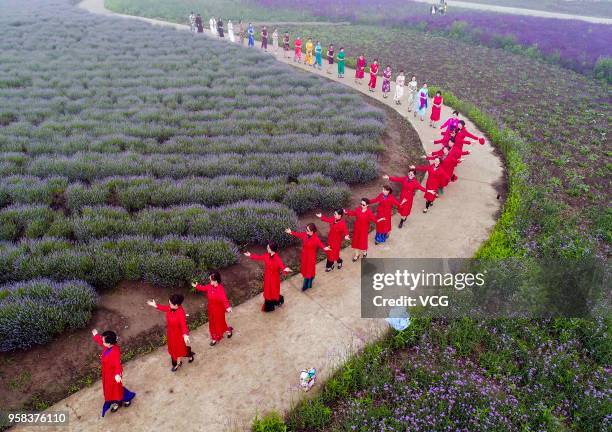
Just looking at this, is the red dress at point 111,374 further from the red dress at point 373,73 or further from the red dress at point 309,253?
the red dress at point 373,73

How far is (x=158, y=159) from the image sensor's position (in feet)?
35.3

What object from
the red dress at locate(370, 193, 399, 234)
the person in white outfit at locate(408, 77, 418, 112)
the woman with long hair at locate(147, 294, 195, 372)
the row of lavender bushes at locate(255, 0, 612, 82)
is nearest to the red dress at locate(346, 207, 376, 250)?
the red dress at locate(370, 193, 399, 234)

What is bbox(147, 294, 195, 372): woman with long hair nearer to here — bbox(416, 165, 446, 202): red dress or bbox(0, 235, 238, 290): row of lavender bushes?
bbox(0, 235, 238, 290): row of lavender bushes

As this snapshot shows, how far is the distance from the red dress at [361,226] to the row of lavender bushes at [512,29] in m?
21.3

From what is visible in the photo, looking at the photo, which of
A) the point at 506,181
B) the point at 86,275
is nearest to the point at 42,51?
the point at 86,275

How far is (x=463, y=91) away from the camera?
752 inches

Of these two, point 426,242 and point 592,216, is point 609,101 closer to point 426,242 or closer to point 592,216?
point 592,216

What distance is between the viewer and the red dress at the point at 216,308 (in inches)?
226

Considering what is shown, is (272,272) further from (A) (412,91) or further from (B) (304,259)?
(A) (412,91)

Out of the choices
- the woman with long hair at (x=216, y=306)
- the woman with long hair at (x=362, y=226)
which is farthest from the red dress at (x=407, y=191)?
the woman with long hair at (x=216, y=306)


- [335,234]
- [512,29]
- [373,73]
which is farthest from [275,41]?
[335,234]

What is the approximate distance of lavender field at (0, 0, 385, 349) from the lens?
7.34 metres

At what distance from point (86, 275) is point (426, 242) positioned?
6228 millimetres

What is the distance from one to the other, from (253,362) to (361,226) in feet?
10.2
